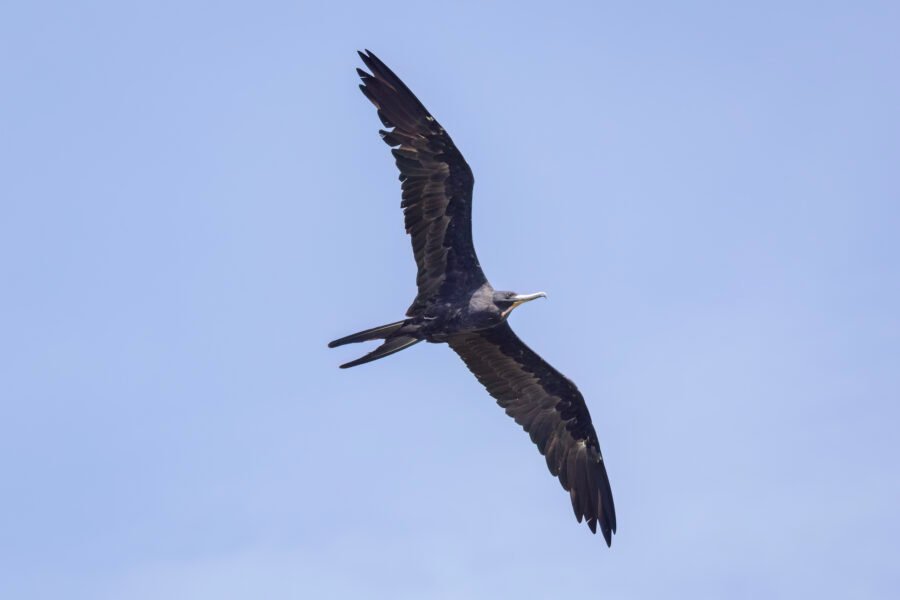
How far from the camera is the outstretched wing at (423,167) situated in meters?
24.3

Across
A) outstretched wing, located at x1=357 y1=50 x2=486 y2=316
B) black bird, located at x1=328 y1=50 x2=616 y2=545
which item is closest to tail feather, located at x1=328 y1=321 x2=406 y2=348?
black bird, located at x1=328 y1=50 x2=616 y2=545

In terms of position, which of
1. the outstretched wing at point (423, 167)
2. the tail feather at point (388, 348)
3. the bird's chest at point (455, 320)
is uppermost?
the outstretched wing at point (423, 167)

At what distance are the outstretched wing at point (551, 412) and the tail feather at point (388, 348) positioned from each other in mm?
1823

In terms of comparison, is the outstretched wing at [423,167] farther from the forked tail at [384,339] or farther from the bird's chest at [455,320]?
the forked tail at [384,339]

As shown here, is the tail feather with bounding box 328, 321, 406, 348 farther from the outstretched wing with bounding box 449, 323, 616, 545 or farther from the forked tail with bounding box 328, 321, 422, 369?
the outstretched wing with bounding box 449, 323, 616, 545

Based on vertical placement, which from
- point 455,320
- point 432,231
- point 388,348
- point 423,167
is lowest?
point 388,348

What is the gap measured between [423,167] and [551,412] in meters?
5.58

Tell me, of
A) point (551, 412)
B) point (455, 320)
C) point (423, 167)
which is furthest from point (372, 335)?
point (551, 412)

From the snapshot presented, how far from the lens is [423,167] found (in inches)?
960

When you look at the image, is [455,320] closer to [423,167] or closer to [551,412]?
[423,167]

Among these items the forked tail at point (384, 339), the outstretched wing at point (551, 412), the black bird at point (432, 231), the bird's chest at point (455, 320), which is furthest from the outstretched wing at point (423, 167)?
the outstretched wing at point (551, 412)

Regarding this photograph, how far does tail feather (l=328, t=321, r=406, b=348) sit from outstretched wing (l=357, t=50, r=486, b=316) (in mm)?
1135

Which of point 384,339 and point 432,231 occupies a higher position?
point 432,231

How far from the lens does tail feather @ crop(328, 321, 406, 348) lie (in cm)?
2377
